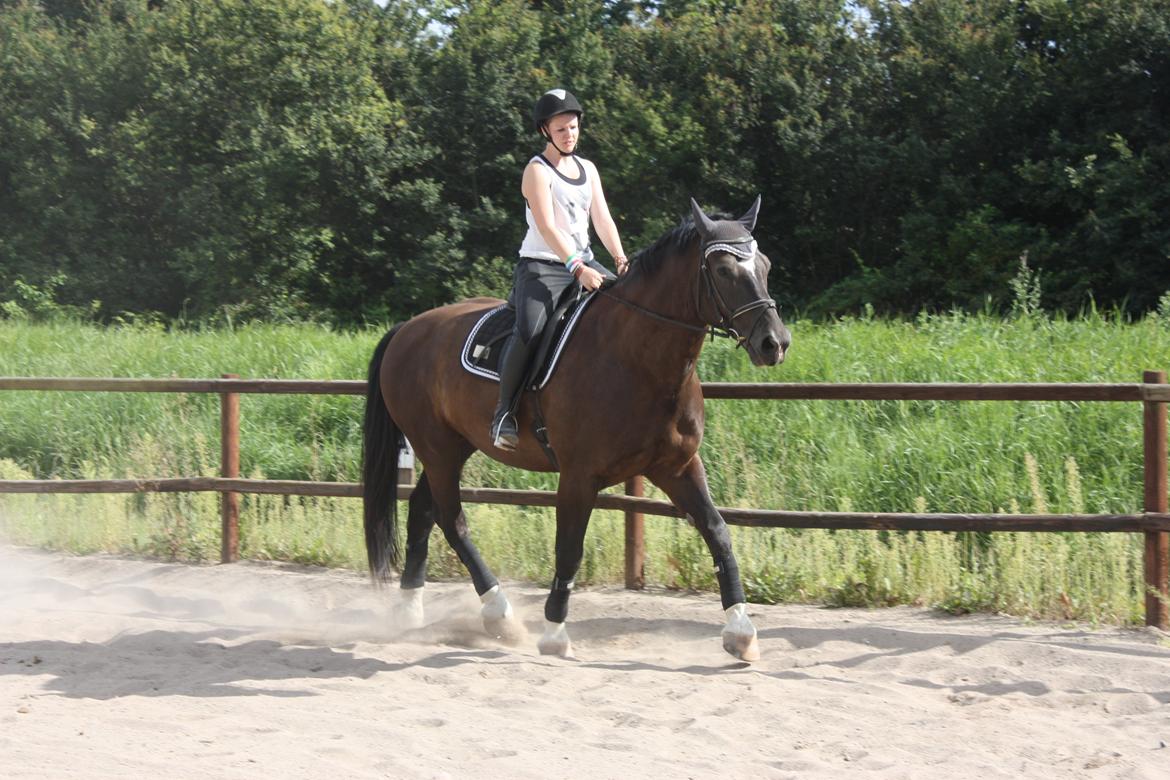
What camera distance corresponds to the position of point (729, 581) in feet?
19.1

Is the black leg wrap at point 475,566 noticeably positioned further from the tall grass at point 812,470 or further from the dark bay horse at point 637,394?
the tall grass at point 812,470

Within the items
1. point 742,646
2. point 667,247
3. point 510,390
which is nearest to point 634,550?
point 742,646

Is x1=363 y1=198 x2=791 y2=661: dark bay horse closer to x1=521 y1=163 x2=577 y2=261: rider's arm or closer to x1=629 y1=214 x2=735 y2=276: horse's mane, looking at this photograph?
x1=629 y1=214 x2=735 y2=276: horse's mane

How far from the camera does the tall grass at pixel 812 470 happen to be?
23.5 feet

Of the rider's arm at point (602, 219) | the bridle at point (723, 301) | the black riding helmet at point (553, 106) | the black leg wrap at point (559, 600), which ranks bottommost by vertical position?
the black leg wrap at point (559, 600)

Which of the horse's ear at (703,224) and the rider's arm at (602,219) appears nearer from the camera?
the horse's ear at (703,224)

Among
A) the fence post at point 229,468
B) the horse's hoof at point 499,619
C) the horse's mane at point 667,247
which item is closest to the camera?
the horse's mane at point 667,247

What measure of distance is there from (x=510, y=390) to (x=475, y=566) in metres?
1.19

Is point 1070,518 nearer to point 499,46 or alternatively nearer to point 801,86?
point 801,86

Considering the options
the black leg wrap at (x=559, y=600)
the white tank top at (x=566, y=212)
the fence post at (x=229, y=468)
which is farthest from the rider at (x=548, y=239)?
the fence post at (x=229, y=468)

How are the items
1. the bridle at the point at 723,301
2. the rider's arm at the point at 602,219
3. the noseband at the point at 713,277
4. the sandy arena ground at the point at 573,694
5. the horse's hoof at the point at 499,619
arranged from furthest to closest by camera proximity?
the horse's hoof at the point at 499,619 < the rider's arm at the point at 602,219 < the noseband at the point at 713,277 < the bridle at the point at 723,301 < the sandy arena ground at the point at 573,694

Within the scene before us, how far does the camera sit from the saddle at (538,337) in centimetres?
591

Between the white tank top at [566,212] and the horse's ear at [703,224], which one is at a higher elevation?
the white tank top at [566,212]

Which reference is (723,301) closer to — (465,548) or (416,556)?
(465,548)
